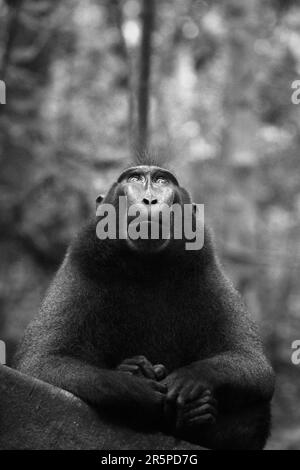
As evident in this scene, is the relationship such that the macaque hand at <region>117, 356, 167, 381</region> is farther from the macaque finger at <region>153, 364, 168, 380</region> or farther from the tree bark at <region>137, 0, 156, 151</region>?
the tree bark at <region>137, 0, 156, 151</region>

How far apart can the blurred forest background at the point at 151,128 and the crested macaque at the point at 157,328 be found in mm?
1031

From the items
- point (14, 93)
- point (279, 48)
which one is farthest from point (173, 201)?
point (279, 48)

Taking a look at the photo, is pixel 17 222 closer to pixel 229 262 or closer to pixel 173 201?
pixel 229 262

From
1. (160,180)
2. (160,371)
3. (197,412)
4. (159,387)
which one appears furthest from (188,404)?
(160,180)

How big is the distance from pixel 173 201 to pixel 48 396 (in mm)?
1450

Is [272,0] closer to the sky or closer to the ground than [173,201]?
closer to the sky

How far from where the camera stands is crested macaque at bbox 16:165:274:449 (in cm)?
384

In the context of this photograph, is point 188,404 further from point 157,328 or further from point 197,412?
point 157,328

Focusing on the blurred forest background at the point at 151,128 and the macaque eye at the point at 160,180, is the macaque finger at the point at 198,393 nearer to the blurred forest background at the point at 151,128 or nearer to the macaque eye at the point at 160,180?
the macaque eye at the point at 160,180

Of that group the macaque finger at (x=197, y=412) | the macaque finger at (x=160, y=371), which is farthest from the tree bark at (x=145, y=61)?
the macaque finger at (x=197, y=412)

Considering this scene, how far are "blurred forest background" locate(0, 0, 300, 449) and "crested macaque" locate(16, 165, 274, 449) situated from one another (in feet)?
3.38

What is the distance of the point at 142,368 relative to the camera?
3.80 metres

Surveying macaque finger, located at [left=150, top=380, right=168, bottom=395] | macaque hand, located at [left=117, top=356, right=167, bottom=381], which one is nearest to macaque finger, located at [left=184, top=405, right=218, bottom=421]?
macaque finger, located at [left=150, top=380, right=168, bottom=395]

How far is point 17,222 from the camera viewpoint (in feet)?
26.8
